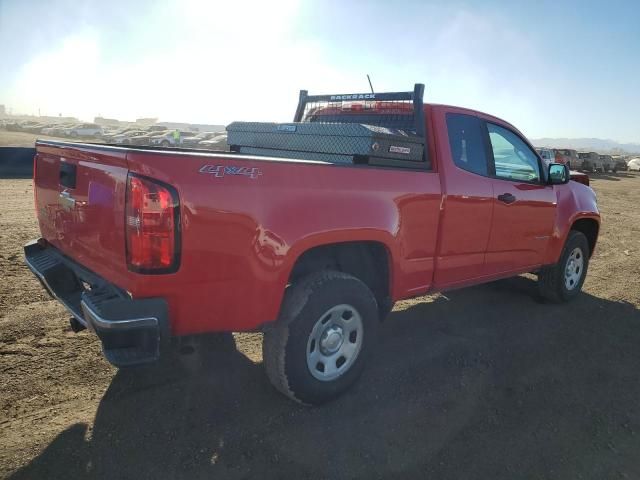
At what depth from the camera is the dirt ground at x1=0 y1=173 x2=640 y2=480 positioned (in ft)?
8.39

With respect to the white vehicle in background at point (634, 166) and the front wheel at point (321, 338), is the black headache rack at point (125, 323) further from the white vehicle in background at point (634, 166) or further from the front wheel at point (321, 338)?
the white vehicle in background at point (634, 166)

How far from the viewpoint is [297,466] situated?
8.32 ft

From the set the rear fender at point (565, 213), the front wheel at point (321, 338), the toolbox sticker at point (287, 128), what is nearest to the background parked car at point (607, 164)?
the rear fender at point (565, 213)

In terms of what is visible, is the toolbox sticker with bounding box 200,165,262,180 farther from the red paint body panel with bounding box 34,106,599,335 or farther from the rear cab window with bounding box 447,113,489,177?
the rear cab window with bounding box 447,113,489,177

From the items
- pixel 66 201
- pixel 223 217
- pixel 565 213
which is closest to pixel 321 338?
pixel 223 217

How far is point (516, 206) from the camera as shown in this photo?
14.1ft

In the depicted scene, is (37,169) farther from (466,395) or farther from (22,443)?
(466,395)

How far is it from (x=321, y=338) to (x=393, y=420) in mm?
687

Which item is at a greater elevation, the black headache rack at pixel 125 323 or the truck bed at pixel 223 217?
the truck bed at pixel 223 217

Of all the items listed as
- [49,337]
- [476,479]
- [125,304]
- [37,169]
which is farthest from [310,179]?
[49,337]

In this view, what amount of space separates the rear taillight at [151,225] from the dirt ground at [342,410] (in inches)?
43.1

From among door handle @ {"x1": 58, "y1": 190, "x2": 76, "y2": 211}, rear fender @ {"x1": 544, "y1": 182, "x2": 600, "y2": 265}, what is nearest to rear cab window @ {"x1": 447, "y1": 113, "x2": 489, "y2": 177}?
rear fender @ {"x1": 544, "y1": 182, "x2": 600, "y2": 265}

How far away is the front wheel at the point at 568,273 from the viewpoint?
17.2ft

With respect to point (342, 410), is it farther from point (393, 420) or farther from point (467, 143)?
point (467, 143)
